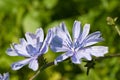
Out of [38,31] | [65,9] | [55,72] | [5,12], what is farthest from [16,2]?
[38,31]

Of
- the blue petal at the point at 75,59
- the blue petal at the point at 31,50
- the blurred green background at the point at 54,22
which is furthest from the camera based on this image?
the blurred green background at the point at 54,22

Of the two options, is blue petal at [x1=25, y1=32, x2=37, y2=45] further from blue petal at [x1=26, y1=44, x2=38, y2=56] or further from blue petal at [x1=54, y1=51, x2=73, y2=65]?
blue petal at [x1=54, y1=51, x2=73, y2=65]

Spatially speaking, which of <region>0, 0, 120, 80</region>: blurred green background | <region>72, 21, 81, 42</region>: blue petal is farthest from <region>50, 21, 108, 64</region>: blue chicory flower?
<region>0, 0, 120, 80</region>: blurred green background

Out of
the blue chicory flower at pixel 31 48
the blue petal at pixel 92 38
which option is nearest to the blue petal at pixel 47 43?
the blue chicory flower at pixel 31 48

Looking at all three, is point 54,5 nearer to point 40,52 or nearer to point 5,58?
point 5,58

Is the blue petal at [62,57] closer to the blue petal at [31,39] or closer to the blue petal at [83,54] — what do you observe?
the blue petal at [83,54]
